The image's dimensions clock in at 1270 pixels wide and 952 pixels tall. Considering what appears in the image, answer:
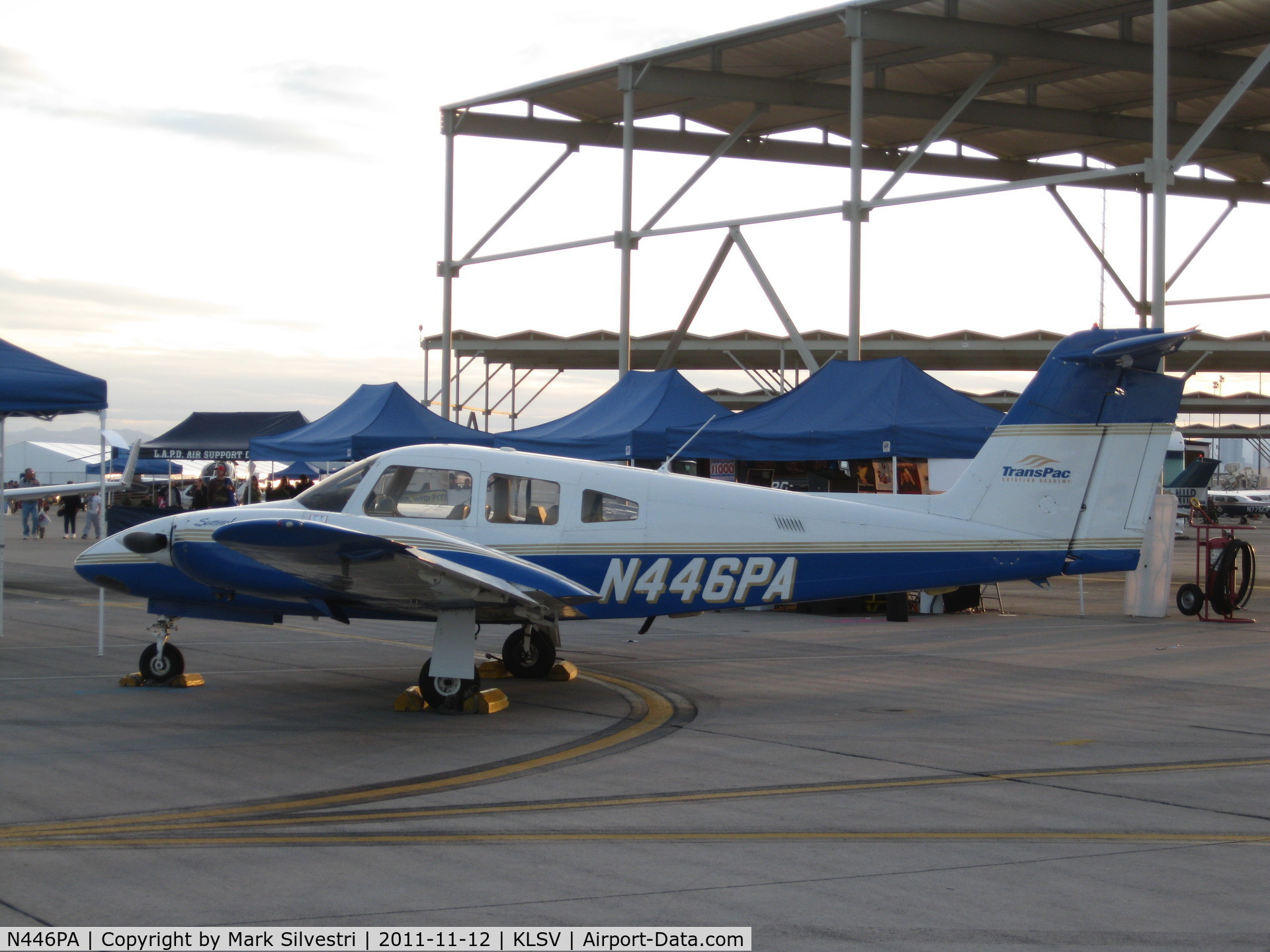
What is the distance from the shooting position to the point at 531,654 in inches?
440

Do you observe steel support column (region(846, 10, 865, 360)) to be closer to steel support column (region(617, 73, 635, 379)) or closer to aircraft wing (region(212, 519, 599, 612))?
steel support column (region(617, 73, 635, 379))

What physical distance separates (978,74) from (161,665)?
67.7 ft

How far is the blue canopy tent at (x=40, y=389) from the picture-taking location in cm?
1309

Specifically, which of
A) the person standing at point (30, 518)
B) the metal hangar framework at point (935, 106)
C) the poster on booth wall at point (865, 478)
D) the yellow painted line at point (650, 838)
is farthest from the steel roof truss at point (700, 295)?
the person standing at point (30, 518)

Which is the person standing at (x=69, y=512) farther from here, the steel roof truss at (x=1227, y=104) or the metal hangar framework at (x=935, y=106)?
the steel roof truss at (x=1227, y=104)

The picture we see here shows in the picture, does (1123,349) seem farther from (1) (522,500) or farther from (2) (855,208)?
(2) (855,208)

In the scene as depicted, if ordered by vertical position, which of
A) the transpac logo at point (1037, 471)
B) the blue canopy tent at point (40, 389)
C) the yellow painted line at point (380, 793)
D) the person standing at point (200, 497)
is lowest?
the yellow painted line at point (380, 793)

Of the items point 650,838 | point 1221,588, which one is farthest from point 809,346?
point 650,838

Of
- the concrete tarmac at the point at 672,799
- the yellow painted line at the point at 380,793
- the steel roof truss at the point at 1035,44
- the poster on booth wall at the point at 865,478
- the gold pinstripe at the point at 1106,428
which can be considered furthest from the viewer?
the steel roof truss at the point at 1035,44

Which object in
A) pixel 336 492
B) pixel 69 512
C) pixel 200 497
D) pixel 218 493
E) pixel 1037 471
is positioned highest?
pixel 1037 471

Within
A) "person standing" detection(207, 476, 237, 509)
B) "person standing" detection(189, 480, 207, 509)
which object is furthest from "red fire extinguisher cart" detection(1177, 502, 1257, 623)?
"person standing" detection(189, 480, 207, 509)

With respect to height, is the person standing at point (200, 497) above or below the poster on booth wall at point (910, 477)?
below

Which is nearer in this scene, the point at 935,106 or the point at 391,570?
the point at 391,570

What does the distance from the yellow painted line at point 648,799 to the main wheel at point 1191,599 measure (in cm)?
995
